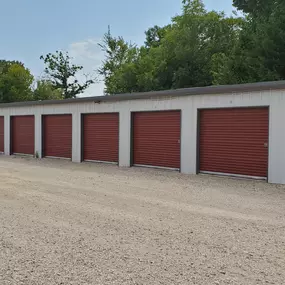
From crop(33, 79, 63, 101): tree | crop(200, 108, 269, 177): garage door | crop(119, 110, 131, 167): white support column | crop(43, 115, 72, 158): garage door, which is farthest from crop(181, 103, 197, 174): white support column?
crop(33, 79, 63, 101): tree

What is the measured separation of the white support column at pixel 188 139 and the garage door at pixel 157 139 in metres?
0.31

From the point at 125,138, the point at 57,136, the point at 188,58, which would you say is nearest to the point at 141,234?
the point at 125,138

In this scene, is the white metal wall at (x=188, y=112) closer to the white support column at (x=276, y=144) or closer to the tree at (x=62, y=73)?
the white support column at (x=276, y=144)

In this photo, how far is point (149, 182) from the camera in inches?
372

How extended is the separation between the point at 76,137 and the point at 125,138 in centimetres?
282

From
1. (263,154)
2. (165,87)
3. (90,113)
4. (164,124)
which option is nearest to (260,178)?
(263,154)

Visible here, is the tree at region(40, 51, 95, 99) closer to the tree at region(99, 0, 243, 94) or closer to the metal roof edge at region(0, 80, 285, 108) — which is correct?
the tree at region(99, 0, 243, 94)

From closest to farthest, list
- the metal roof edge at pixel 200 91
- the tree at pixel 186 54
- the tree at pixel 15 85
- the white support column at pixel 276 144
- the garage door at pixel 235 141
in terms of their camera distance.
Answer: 1. the white support column at pixel 276 144
2. the metal roof edge at pixel 200 91
3. the garage door at pixel 235 141
4. the tree at pixel 186 54
5. the tree at pixel 15 85

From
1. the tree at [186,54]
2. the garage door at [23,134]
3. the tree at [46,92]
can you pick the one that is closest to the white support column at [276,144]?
the garage door at [23,134]

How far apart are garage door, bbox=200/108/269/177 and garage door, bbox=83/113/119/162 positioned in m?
3.91

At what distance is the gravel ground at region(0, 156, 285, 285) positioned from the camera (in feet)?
11.3

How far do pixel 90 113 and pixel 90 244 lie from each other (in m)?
10.5

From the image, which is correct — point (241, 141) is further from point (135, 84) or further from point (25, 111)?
point (135, 84)

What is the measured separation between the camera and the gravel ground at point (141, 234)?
3449 mm
